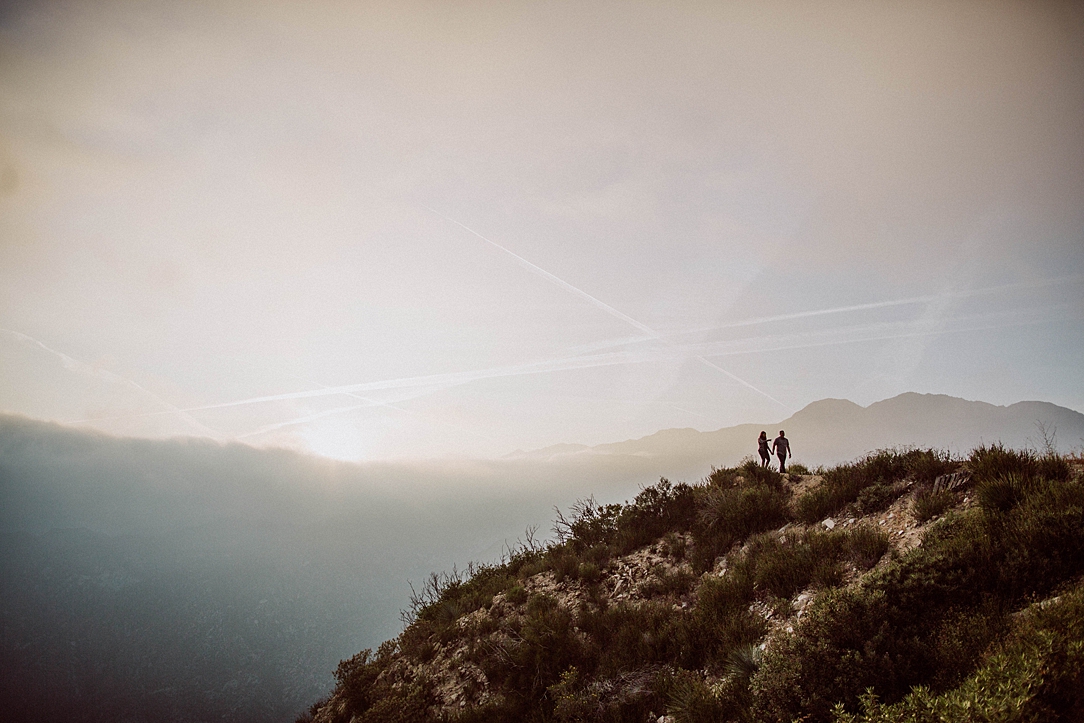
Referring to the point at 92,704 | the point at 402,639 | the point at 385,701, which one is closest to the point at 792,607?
the point at 385,701

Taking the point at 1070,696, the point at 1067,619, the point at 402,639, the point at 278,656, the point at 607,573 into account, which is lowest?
the point at 278,656

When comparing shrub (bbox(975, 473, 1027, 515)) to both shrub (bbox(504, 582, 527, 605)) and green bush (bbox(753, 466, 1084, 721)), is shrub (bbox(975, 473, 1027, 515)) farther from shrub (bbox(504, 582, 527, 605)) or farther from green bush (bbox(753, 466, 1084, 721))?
shrub (bbox(504, 582, 527, 605))

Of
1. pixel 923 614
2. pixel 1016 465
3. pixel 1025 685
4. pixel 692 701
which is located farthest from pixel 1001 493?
pixel 692 701

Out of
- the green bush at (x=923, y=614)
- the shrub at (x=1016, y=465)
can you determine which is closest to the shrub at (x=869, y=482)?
the shrub at (x=1016, y=465)

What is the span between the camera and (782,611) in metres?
7.63

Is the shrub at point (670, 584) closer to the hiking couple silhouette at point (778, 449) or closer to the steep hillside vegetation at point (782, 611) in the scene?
the steep hillside vegetation at point (782, 611)

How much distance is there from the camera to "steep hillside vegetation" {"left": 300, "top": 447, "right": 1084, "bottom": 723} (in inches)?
196

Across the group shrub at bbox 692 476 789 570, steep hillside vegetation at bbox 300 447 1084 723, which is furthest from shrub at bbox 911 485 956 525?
shrub at bbox 692 476 789 570

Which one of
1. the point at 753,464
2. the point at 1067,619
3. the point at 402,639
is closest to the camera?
the point at 1067,619

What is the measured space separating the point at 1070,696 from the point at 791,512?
27.0 feet

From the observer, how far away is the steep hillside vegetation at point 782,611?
499 centimetres

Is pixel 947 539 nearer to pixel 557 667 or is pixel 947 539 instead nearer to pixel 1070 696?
pixel 1070 696

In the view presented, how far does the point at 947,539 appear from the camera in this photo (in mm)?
6844

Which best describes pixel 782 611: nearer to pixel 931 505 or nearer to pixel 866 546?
pixel 866 546
